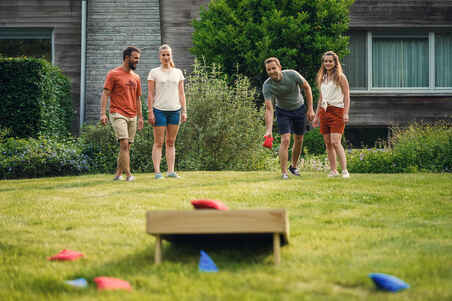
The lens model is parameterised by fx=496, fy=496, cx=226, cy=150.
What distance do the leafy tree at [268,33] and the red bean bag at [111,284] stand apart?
402 inches

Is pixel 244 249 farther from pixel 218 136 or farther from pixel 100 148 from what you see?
pixel 100 148

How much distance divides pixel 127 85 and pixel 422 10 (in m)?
12.1

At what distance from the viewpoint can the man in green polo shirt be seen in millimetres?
A: 7508

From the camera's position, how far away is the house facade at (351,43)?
1578cm

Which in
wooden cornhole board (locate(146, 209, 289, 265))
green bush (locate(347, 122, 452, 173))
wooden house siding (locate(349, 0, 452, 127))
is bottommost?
wooden cornhole board (locate(146, 209, 289, 265))

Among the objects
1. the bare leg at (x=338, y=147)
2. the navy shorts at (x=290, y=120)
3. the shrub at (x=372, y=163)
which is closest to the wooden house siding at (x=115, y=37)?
the shrub at (x=372, y=163)

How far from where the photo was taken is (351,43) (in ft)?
53.9

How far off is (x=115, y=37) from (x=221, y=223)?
44.8 ft

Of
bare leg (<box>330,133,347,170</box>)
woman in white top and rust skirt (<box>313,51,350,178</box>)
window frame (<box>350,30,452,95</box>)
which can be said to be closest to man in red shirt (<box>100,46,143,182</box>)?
woman in white top and rust skirt (<box>313,51,350,178</box>)

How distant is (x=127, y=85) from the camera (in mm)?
7566

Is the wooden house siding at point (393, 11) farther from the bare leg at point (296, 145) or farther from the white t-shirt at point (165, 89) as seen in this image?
the white t-shirt at point (165, 89)

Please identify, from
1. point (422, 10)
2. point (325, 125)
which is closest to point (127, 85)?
point (325, 125)

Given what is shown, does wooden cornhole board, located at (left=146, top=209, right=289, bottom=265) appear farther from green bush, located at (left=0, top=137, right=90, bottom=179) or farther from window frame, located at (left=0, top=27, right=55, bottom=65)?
window frame, located at (left=0, top=27, right=55, bottom=65)

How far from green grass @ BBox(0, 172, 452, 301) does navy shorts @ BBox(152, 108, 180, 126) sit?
1.14 metres
